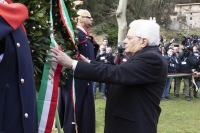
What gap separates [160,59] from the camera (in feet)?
10.00

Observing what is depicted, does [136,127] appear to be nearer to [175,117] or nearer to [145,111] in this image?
[145,111]

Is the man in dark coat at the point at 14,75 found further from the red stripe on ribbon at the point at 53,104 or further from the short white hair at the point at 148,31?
the short white hair at the point at 148,31

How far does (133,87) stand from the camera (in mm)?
3100

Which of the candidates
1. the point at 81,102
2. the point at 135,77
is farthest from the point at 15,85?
the point at 81,102

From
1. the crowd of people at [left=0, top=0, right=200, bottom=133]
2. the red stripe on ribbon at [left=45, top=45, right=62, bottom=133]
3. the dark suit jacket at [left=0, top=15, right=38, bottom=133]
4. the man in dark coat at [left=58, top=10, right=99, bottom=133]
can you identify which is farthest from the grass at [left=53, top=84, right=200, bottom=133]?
the dark suit jacket at [left=0, top=15, right=38, bottom=133]

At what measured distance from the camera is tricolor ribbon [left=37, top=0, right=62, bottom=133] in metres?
2.97

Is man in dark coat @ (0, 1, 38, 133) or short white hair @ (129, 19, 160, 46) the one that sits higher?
short white hair @ (129, 19, 160, 46)

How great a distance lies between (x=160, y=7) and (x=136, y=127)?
101ft

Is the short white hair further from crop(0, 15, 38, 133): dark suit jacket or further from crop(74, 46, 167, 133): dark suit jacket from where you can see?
crop(0, 15, 38, 133): dark suit jacket

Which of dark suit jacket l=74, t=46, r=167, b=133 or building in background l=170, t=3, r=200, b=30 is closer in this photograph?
dark suit jacket l=74, t=46, r=167, b=133

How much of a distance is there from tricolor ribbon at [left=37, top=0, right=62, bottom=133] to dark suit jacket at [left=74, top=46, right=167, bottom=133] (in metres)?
0.25

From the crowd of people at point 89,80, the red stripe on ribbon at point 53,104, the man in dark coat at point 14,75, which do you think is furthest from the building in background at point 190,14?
the man in dark coat at point 14,75

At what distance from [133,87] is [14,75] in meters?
1.29

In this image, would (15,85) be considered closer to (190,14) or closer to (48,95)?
(48,95)
